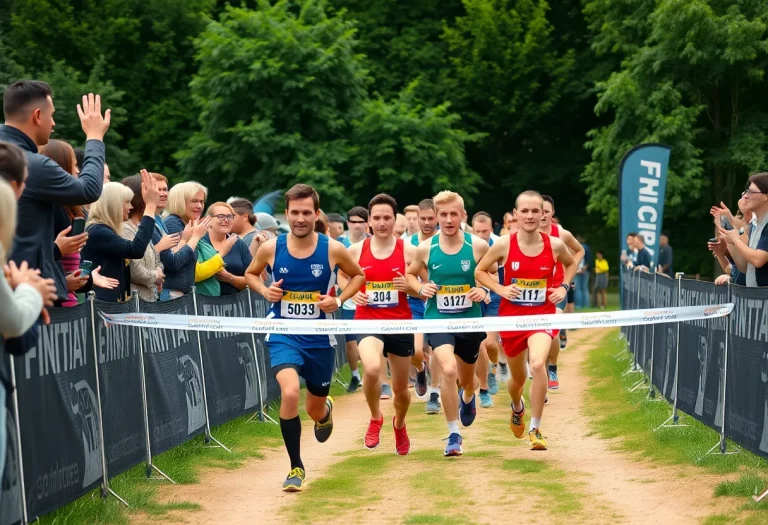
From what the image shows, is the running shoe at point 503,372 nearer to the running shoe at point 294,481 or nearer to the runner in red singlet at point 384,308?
the runner in red singlet at point 384,308

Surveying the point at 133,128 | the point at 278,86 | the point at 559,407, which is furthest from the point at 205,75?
the point at 559,407

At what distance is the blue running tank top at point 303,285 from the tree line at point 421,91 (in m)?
27.3

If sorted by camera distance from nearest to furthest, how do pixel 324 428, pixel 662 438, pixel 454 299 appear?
pixel 324 428
pixel 454 299
pixel 662 438

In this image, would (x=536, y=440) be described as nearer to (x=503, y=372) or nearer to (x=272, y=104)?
(x=503, y=372)

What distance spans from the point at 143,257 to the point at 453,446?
3.02m

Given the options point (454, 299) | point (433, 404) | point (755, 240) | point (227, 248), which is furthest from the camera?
point (433, 404)

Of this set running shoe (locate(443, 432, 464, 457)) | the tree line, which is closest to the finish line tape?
running shoe (locate(443, 432, 464, 457))

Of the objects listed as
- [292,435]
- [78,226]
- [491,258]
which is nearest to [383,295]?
[491,258]

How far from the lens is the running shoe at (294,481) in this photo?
31.0 ft

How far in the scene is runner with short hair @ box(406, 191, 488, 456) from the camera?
11.3m

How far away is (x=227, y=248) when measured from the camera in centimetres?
1316

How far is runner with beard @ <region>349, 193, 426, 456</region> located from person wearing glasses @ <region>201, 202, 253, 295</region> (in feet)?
5.82

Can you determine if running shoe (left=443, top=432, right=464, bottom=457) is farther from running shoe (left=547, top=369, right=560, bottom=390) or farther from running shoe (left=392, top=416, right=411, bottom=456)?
running shoe (left=547, top=369, right=560, bottom=390)

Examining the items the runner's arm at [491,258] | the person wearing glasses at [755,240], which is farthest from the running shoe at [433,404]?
the person wearing glasses at [755,240]
